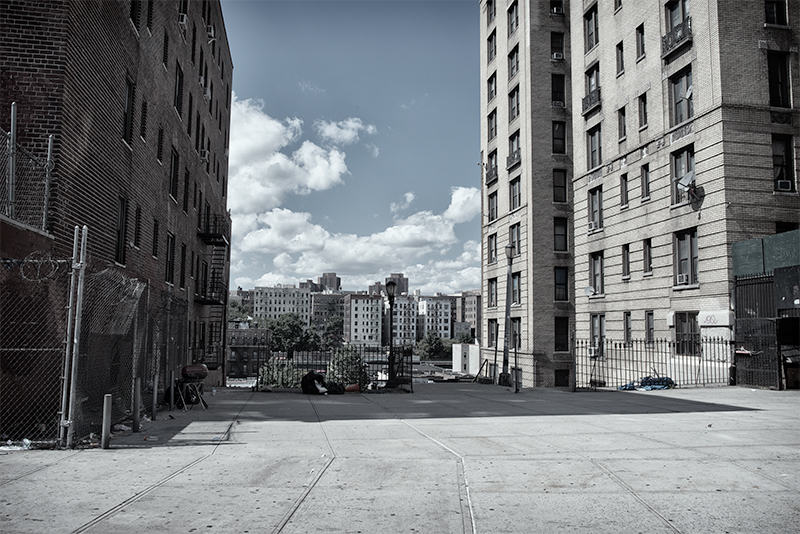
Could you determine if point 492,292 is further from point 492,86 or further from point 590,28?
point 590,28

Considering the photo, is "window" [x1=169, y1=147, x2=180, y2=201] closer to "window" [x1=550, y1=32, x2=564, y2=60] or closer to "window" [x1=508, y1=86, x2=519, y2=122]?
"window" [x1=508, y1=86, x2=519, y2=122]

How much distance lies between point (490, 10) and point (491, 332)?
81.4 ft

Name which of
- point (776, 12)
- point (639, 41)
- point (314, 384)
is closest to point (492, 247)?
point (639, 41)

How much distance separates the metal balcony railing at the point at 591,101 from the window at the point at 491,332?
17.2 m

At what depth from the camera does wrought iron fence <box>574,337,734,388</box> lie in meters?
21.6

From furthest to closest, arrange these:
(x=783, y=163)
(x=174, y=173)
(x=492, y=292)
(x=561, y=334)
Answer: (x=492, y=292) < (x=561, y=334) < (x=174, y=173) < (x=783, y=163)

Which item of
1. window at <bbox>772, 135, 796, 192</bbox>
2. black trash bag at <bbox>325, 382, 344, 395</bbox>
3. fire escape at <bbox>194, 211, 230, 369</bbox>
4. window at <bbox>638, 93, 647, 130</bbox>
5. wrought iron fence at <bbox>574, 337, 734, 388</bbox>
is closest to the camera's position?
black trash bag at <bbox>325, 382, 344, 395</bbox>

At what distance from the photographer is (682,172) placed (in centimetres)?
2512

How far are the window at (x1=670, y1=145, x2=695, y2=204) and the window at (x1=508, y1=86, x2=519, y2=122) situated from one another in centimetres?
1761

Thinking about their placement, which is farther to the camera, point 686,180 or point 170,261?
point 686,180

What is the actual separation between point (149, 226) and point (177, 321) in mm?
5302

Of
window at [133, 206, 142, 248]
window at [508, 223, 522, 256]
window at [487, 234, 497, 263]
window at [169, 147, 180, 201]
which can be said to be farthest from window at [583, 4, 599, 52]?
window at [133, 206, 142, 248]

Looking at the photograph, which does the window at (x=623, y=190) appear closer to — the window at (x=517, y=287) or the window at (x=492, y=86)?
the window at (x=517, y=287)

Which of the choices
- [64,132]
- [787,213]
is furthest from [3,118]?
[787,213]
